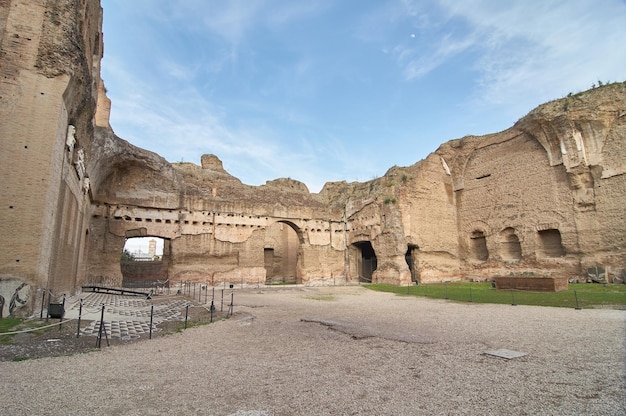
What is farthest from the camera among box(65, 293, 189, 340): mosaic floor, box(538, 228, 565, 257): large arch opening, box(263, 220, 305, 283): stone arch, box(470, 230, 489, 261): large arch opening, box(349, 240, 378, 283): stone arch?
box(263, 220, 305, 283): stone arch

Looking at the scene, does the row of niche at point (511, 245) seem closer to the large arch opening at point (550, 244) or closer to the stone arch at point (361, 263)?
the large arch opening at point (550, 244)

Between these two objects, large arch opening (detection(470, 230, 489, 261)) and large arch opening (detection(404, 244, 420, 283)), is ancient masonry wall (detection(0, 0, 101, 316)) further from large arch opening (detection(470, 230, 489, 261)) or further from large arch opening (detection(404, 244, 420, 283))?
large arch opening (detection(470, 230, 489, 261))

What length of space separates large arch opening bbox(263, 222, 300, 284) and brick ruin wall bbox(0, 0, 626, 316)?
117mm

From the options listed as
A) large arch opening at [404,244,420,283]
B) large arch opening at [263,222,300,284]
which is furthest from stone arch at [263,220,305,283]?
large arch opening at [404,244,420,283]

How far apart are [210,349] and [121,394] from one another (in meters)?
1.90

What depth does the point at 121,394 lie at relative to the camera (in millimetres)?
3299

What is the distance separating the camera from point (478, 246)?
22.7 m

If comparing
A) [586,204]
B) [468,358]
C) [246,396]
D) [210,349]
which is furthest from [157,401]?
[586,204]

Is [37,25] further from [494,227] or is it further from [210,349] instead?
[494,227]

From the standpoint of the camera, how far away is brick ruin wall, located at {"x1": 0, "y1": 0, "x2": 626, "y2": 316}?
25.9ft

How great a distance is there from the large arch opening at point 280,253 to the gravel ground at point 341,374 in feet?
71.3

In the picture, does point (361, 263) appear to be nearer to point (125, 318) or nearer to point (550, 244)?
point (550, 244)

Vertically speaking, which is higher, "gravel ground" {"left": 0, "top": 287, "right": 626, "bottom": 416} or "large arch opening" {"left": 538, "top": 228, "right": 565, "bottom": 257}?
"large arch opening" {"left": 538, "top": 228, "right": 565, "bottom": 257}

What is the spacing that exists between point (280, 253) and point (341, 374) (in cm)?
2529
